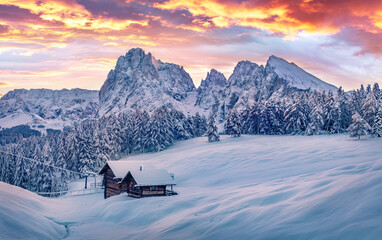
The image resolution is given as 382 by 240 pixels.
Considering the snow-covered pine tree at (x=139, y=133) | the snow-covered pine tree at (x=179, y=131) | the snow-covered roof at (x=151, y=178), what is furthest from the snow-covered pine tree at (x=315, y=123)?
the snow-covered roof at (x=151, y=178)

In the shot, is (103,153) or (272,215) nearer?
(272,215)

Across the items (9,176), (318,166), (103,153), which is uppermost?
(318,166)

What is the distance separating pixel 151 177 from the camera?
113 feet

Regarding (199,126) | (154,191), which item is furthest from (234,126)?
(154,191)

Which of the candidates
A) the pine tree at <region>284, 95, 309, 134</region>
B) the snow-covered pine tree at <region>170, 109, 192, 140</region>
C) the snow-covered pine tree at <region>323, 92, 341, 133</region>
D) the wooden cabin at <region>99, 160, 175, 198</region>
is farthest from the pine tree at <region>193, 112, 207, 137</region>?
the wooden cabin at <region>99, 160, 175, 198</region>

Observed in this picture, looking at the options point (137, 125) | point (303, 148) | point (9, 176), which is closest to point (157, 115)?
point (137, 125)

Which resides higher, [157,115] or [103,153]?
[157,115]

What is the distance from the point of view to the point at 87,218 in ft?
84.2

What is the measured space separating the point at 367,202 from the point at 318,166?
23.4 metres

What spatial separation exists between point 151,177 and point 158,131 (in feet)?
145

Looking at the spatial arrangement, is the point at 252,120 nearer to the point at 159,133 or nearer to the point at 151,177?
the point at 159,133

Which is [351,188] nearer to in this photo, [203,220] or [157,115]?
[203,220]

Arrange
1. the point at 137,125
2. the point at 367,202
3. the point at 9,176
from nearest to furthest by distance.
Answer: the point at 367,202, the point at 9,176, the point at 137,125

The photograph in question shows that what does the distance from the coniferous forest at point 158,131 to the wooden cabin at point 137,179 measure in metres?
24.5
